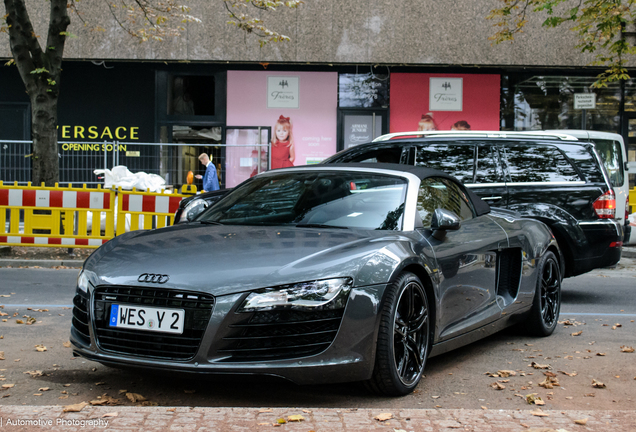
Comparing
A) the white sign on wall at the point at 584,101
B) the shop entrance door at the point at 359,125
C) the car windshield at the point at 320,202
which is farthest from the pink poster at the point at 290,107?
the car windshield at the point at 320,202

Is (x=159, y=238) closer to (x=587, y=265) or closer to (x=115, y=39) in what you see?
(x=587, y=265)

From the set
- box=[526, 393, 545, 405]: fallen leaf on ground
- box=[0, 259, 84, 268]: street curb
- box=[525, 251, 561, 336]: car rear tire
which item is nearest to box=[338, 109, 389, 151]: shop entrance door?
box=[0, 259, 84, 268]: street curb

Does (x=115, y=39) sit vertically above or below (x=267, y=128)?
above

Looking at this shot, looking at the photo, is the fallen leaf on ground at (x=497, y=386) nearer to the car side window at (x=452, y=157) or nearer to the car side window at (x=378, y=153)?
the car side window at (x=452, y=157)

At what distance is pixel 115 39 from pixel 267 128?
14.1 feet

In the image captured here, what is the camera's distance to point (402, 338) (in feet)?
13.7

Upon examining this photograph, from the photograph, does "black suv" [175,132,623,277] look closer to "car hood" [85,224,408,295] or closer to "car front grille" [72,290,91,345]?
"car hood" [85,224,408,295]

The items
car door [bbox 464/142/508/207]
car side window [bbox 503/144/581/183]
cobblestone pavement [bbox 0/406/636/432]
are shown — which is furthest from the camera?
car door [bbox 464/142/508/207]

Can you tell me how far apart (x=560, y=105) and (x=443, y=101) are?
3.11m

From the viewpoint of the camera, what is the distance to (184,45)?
1788 cm

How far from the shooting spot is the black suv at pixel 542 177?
8.20 m

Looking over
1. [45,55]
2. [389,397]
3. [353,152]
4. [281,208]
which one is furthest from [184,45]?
[389,397]

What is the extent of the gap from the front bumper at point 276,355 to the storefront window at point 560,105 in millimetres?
16510

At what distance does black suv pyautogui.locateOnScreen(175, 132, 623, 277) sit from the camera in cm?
820
